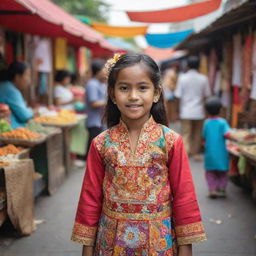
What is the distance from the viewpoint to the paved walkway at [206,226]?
3996 millimetres

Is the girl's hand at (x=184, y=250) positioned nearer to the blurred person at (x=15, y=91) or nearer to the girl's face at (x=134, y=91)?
the girl's face at (x=134, y=91)

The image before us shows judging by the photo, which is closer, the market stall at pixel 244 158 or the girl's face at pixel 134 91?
the girl's face at pixel 134 91


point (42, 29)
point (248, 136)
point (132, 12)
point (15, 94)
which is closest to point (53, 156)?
point (15, 94)

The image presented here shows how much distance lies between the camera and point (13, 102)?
5410 millimetres

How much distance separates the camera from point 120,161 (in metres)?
2.32

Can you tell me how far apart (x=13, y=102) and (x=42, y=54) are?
119 inches

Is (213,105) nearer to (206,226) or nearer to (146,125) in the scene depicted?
(206,226)

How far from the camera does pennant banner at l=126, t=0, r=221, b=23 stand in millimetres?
5739

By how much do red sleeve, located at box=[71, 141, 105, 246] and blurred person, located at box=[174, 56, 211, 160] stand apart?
6.70 metres

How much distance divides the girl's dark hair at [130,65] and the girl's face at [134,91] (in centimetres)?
4

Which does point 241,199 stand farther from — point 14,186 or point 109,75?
point 109,75

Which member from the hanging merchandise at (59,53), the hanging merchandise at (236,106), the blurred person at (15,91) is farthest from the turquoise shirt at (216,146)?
the hanging merchandise at (59,53)

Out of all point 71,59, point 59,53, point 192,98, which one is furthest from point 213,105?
point 71,59

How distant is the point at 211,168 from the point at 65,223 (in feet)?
7.66
